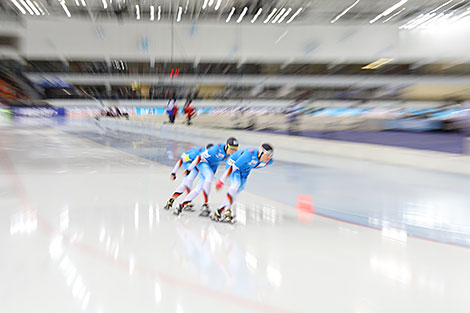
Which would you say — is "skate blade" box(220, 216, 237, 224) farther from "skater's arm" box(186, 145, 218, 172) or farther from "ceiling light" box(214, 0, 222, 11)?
"ceiling light" box(214, 0, 222, 11)

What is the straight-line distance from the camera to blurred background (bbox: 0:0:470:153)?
1210cm

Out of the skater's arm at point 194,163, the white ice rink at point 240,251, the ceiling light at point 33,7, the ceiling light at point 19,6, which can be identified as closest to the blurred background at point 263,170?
the white ice rink at point 240,251

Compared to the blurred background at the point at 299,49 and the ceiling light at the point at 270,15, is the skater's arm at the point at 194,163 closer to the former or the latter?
the blurred background at the point at 299,49

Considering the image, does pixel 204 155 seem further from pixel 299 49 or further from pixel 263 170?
pixel 299 49

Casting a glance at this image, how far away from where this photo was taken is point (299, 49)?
557 inches

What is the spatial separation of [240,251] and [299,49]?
11979 mm

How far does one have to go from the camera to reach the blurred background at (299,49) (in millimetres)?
12102

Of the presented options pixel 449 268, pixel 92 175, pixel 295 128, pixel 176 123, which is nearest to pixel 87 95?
pixel 176 123

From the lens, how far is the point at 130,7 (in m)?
12.6

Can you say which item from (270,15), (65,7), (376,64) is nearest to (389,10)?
(376,64)

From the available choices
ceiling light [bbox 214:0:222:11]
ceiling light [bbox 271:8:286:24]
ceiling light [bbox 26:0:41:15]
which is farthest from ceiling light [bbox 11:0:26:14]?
ceiling light [bbox 271:8:286:24]

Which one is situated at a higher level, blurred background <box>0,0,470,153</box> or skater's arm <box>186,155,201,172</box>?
blurred background <box>0,0,470,153</box>

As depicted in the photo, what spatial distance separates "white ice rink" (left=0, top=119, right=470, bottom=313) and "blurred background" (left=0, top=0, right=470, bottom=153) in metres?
5.19

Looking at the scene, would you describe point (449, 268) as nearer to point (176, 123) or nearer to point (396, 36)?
point (396, 36)
